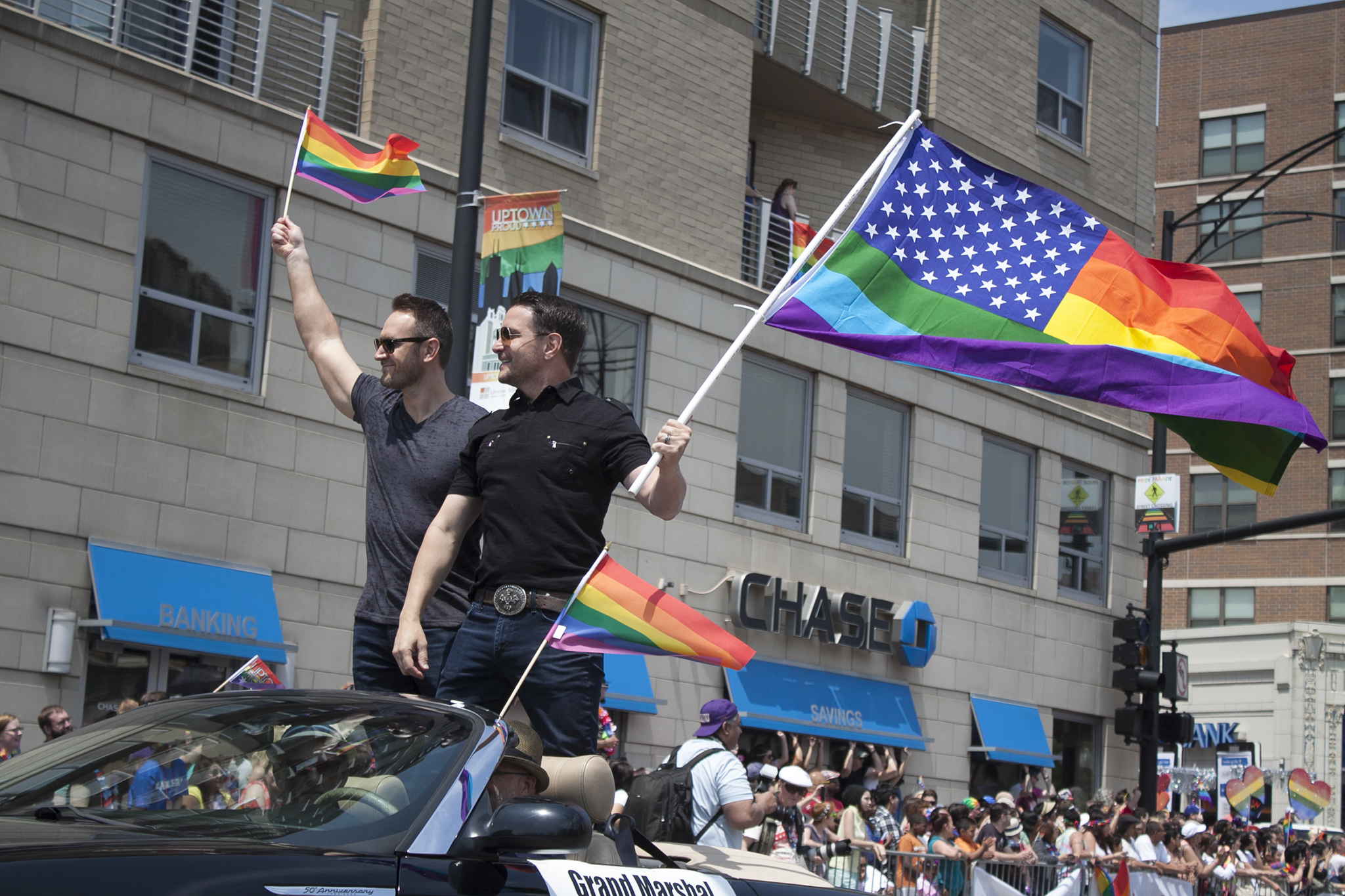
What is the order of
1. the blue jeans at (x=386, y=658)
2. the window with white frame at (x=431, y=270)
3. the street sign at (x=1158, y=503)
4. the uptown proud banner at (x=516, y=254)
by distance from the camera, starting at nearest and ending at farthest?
the blue jeans at (x=386, y=658), the uptown proud banner at (x=516, y=254), the window with white frame at (x=431, y=270), the street sign at (x=1158, y=503)

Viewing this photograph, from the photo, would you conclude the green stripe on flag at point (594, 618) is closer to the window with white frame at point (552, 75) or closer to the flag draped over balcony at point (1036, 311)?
the flag draped over balcony at point (1036, 311)

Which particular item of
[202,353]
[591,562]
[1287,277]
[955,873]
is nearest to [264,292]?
[202,353]

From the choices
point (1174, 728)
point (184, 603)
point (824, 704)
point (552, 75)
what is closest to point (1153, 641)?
point (1174, 728)

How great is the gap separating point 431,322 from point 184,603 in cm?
885

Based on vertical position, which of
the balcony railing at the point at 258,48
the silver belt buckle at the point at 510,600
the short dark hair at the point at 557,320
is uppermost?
the balcony railing at the point at 258,48

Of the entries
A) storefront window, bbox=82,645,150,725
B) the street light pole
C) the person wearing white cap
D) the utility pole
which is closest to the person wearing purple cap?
the person wearing white cap

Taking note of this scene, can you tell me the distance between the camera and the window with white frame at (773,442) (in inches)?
789

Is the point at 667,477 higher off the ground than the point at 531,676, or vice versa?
the point at 667,477

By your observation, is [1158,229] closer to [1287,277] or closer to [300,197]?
[1287,277]

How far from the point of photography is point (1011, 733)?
904 inches

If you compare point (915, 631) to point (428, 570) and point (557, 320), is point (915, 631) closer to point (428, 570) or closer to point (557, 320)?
point (557, 320)

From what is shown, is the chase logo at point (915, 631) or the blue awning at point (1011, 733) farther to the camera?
the blue awning at point (1011, 733)

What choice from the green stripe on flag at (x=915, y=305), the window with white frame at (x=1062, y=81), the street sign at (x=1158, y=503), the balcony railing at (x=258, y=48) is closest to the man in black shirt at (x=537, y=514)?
the green stripe on flag at (x=915, y=305)

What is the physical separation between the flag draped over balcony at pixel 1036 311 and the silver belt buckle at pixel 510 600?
2836 millimetres
